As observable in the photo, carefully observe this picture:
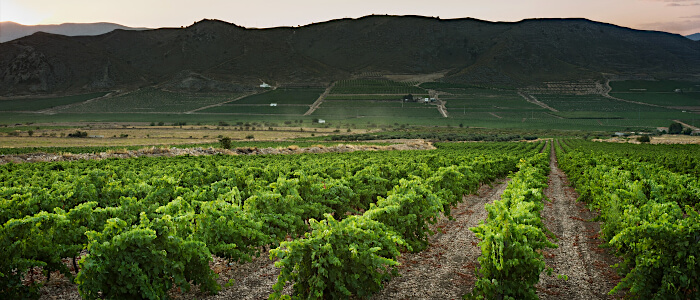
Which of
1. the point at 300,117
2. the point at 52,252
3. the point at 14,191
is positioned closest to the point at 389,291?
the point at 52,252

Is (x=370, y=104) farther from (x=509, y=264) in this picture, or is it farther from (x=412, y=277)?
(x=509, y=264)

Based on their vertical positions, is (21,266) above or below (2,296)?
above

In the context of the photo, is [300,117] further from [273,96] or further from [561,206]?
[561,206]

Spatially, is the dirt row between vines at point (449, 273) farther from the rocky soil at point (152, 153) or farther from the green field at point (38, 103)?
the green field at point (38, 103)

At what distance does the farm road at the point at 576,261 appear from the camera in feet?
34.1

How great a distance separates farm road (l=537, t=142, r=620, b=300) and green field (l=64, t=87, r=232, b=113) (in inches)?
6359

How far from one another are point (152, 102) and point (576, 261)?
186 m

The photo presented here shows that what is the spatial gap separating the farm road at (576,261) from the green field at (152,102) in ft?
530

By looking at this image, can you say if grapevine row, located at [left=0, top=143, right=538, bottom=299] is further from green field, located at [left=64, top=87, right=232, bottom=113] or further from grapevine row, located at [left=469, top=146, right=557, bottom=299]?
green field, located at [left=64, top=87, right=232, bottom=113]

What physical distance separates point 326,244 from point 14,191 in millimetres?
11156

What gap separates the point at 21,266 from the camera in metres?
8.86

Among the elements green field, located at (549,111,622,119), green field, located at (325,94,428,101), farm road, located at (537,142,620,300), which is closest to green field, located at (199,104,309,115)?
green field, located at (325,94,428,101)

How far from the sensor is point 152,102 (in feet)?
584

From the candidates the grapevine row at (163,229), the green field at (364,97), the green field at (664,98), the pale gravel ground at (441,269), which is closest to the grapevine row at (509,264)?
the pale gravel ground at (441,269)
